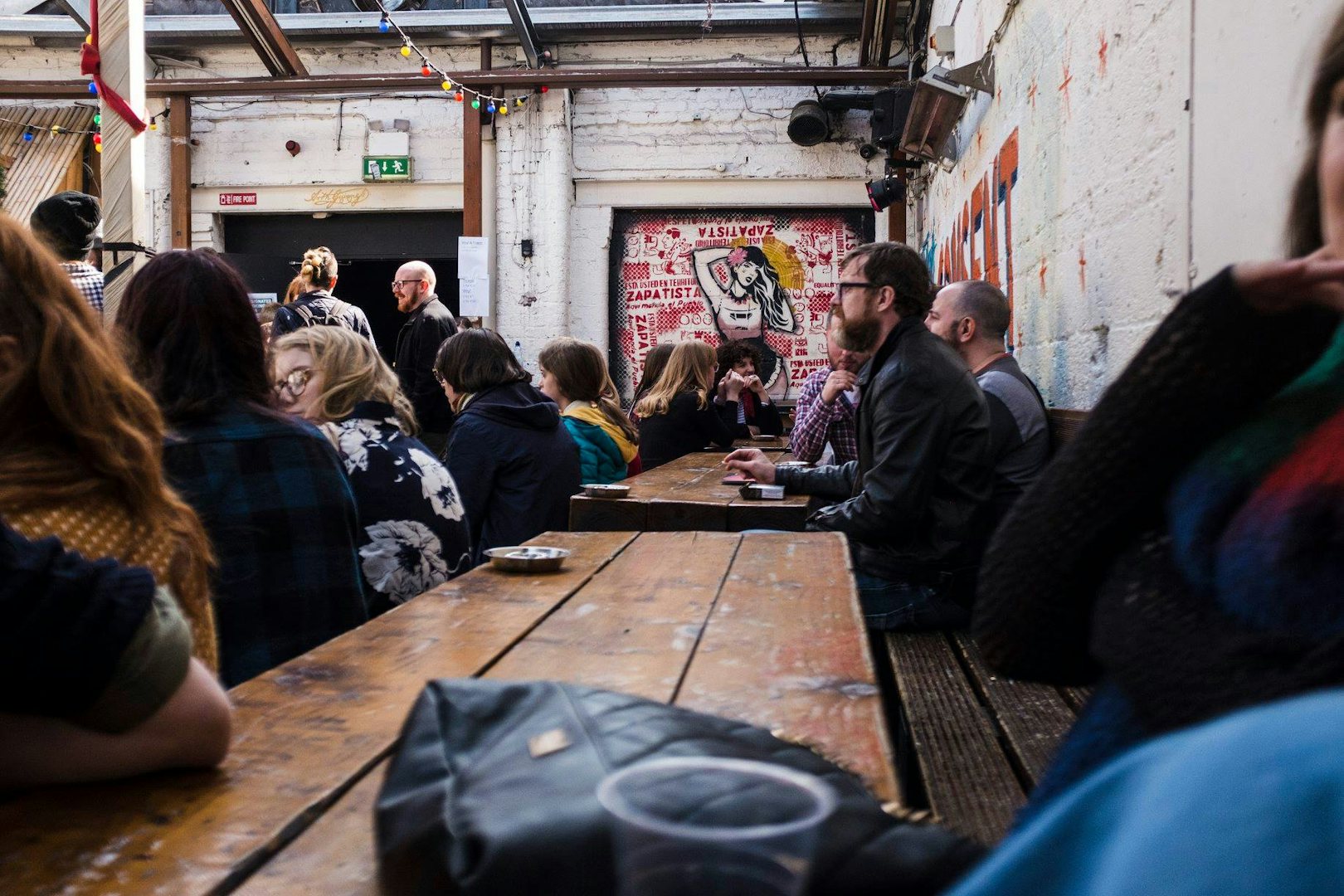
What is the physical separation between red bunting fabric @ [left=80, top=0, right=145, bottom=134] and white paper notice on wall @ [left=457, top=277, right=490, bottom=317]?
4.69 m

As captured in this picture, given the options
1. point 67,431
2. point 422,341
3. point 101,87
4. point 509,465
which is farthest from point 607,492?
point 422,341

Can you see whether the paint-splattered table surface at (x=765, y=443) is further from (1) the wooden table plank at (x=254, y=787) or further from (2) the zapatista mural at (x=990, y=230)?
(1) the wooden table plank at (x=254, y=787)

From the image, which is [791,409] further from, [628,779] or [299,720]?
[628,779]

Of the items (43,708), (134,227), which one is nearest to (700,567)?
(43,708)

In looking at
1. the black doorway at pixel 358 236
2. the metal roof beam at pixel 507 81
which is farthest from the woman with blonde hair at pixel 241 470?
the black doorway at pixel 358 236

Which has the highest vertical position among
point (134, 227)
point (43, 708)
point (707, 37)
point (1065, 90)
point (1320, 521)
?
point (707, 37)

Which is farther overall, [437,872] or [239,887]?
[239,887]

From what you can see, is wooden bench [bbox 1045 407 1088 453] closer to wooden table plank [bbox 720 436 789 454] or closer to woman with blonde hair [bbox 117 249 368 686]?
woman with blonde hair [bbox 117 249 368 686]

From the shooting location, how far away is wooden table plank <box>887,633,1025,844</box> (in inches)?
70.2

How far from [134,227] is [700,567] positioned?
3.19 metres

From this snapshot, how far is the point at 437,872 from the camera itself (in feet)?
2.40

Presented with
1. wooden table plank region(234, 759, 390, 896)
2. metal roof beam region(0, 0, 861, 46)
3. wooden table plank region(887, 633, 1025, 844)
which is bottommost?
wooden table plank region(887, 633, 1025, 844)

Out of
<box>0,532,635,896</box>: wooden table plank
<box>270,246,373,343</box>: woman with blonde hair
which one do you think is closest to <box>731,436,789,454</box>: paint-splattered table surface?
<box>270,246,373,343</box>: woman with blonde hair

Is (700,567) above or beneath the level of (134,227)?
beneath
